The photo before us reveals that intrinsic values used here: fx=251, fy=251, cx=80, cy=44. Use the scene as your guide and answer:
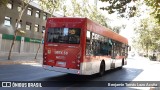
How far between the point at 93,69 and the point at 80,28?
2.66 meters

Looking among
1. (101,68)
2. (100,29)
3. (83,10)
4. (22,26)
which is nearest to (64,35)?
(100,29)

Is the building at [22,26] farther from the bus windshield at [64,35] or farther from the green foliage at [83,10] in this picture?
the bus windshield at [64,35]

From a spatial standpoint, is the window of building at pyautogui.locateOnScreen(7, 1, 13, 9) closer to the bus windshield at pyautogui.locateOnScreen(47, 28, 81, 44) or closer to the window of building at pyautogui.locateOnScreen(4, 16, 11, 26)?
the window of building at pyautogui.locateOnScreen(4, 16, 11, 26)

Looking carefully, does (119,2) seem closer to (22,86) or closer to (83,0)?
(22,86)

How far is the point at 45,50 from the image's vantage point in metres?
13.0

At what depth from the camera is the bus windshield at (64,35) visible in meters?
12.2

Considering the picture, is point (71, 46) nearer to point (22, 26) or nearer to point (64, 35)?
point (64, 35)

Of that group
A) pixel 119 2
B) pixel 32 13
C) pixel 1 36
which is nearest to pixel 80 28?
pixel 119 2

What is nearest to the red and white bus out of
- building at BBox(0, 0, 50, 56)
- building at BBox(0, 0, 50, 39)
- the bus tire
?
the bus tire

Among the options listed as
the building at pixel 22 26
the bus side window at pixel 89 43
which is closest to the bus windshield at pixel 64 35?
the bus side window at pixel 89 43

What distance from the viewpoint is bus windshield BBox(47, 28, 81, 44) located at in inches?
482

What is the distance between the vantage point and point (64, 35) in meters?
12.5

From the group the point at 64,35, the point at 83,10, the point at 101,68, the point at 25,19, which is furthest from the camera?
the point at 83,10

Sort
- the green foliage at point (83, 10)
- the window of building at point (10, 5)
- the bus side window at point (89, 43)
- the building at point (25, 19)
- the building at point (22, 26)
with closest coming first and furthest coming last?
1. the bus side window at point (89, 43)
2. the building at point (22, 26)
3. the building at point (25, 19)
4. the window of building at point (10, 5)
5. the green foliage at point (83, 10)
